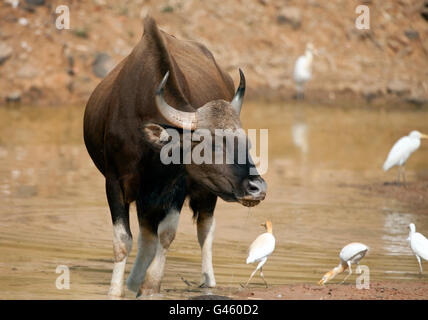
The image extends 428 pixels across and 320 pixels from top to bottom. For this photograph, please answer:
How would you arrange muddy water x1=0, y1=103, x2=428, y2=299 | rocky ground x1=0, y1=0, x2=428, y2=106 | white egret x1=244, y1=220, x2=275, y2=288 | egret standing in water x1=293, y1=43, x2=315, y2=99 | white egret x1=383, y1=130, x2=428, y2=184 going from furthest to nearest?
egret standing in water x1=293, y1=43, x2=315, y2=99, rocky ground x1=0, y1=0, x2=428, y2=106, white egret x1=383, y1=130, x2=428, y2=184, muddy water x1=0, y1=103, x2=428, y2=299, white egret x1=244, y1=220, x2=275, y2=288

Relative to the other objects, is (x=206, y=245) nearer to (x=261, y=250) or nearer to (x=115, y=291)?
(x=261, y=250)

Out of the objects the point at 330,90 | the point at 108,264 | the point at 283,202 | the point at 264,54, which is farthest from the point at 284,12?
the point at 108,264

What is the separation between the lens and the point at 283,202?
12414 mm

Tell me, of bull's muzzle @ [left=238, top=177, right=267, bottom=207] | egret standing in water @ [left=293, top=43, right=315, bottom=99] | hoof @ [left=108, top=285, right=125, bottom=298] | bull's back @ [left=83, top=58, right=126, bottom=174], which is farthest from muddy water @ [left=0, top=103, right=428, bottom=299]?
egret standing in water @ [left=293, top=43, right=315, bottom=99]

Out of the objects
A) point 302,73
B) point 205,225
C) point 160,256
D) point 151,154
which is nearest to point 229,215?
point 205,225

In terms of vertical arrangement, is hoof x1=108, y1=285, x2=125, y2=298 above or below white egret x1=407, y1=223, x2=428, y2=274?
below

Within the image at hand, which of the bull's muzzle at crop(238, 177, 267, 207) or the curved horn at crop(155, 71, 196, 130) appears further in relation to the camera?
the curved horn at crop(155, 71, 196, 130)

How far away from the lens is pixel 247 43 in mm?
26859

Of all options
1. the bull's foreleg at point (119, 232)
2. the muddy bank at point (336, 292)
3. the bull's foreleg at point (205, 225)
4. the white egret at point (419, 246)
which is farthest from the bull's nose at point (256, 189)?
the white egret at point (419, 246)

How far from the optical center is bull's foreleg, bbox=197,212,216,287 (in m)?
7.82

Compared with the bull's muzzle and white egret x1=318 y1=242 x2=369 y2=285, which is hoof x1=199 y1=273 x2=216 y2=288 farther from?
the bull's muzzle

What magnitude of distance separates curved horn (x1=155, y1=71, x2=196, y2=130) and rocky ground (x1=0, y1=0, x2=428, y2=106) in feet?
52.6

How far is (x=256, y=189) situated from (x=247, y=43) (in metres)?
20.9

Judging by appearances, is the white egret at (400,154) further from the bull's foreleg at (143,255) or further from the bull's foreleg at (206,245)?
the bull's foreleg at (143,255)
